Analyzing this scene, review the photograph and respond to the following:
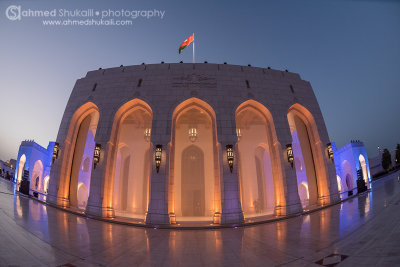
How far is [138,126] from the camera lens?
22.0 metres

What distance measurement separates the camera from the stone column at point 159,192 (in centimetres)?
1207

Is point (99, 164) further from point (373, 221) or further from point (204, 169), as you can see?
point (373, 221)

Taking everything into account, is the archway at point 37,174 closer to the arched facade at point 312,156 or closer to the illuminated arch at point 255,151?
the illuminated arch at point 255,151

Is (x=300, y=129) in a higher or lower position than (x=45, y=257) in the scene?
higher

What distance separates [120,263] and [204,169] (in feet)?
52.2

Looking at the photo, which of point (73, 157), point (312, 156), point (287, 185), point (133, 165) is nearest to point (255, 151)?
point (312, 156)

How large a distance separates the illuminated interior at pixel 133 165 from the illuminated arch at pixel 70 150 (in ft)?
13.5

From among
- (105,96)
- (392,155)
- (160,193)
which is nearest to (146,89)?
(105,96)

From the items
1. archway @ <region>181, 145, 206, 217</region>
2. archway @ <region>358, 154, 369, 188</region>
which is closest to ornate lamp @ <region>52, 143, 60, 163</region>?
archway @ <region>181, 145, 206, 217</region>

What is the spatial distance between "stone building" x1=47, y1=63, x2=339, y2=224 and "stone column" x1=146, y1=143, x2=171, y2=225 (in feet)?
0.21

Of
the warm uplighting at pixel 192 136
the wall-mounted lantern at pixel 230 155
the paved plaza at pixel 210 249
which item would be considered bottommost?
the paved plaza at pixel 210 249

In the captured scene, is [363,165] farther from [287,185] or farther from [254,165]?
[287,185]

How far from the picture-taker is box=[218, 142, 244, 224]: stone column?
39.9ft

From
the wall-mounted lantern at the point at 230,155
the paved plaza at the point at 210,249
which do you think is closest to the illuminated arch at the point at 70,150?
the paved plaza at the point at 210,249
